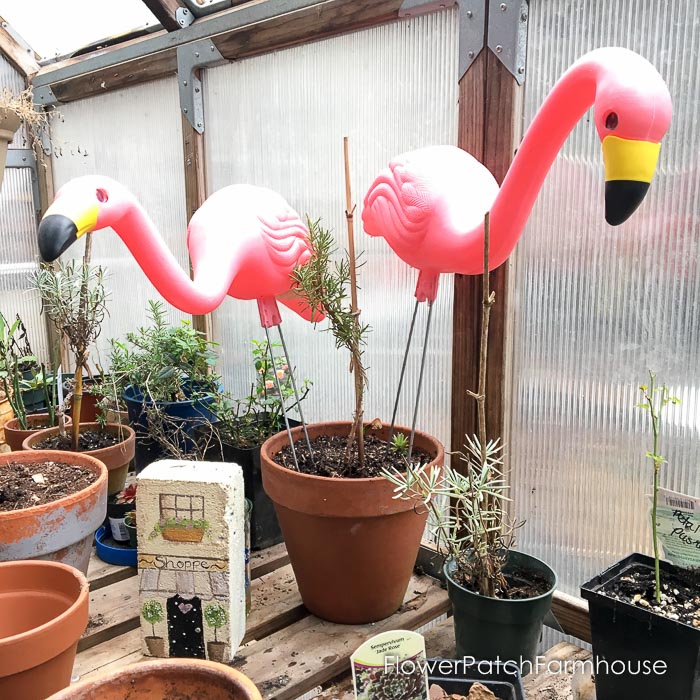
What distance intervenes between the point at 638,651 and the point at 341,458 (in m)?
0.59

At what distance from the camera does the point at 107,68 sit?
7.21 feet

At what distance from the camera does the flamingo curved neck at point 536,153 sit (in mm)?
919

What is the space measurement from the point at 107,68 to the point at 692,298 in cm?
191

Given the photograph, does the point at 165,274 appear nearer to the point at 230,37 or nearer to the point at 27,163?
the point at 230,37

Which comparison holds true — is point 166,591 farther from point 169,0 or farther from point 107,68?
point 107,68

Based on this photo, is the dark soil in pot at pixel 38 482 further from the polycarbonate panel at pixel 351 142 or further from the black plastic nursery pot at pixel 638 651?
the black plastic nursery pot at pixel 638 651

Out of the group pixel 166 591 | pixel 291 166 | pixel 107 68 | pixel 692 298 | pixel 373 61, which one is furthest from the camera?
pixel 107 68

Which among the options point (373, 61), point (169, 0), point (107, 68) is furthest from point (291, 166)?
point (107, 68)

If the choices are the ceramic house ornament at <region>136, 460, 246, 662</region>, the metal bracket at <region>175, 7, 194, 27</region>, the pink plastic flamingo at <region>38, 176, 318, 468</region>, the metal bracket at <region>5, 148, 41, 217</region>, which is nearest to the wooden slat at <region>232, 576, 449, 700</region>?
the ceramic house ornament at <region>136, 460, 246, 662</region>

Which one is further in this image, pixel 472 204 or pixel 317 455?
pixel 317 455

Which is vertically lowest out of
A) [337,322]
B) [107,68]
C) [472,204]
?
[337,322]

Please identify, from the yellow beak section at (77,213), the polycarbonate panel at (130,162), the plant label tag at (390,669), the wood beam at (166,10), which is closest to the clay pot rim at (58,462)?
the yellow beak section at (77,213)

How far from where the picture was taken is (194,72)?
1.93m

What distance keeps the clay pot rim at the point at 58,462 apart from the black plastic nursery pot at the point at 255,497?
263mm
